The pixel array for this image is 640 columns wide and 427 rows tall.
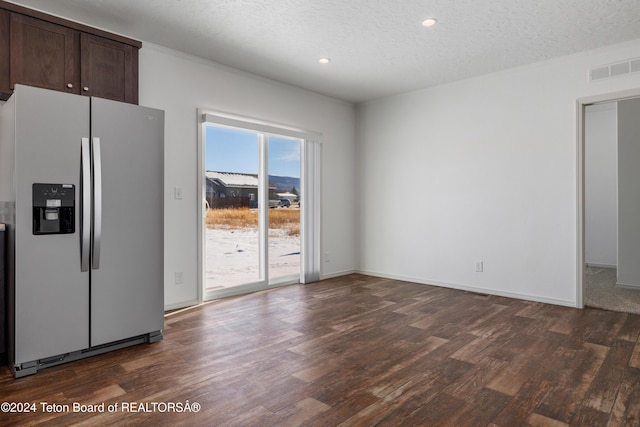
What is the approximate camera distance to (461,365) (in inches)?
104

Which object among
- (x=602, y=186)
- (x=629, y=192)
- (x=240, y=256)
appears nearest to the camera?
(x=240, y=256)

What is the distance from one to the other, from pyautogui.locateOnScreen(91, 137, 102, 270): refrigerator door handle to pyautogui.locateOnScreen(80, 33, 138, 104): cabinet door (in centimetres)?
76

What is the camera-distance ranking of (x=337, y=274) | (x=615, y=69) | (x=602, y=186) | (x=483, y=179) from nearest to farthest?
(x=615, y=69)
(x=483, y=179)
(x=337, y=274)
(x=602, y=186)

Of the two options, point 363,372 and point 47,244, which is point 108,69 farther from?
point 363,372

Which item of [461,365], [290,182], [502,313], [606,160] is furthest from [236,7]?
[606,160]

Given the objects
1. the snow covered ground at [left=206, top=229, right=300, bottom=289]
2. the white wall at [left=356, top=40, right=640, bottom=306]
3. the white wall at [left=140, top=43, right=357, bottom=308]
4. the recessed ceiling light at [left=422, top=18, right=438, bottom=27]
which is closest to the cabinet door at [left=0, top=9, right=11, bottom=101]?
the white wall at [left=140, top=43, right=357, bottom=308]

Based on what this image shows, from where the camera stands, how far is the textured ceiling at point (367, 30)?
3.07m

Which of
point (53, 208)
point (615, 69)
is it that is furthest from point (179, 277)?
point (615, 69)

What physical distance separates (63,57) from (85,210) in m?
1.32

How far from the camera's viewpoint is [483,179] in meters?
4.82

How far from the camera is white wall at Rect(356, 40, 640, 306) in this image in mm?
4207

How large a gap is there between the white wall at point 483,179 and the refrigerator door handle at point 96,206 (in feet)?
13.2

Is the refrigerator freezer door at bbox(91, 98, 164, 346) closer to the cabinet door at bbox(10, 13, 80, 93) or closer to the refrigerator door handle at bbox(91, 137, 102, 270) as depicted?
the refrigerator door handle at bbox(91, 137, 102, 270)

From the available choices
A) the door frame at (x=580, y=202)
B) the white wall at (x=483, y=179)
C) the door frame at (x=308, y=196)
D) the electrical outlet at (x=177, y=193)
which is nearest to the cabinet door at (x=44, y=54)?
the electrical outlet at (x=177, y=193)
